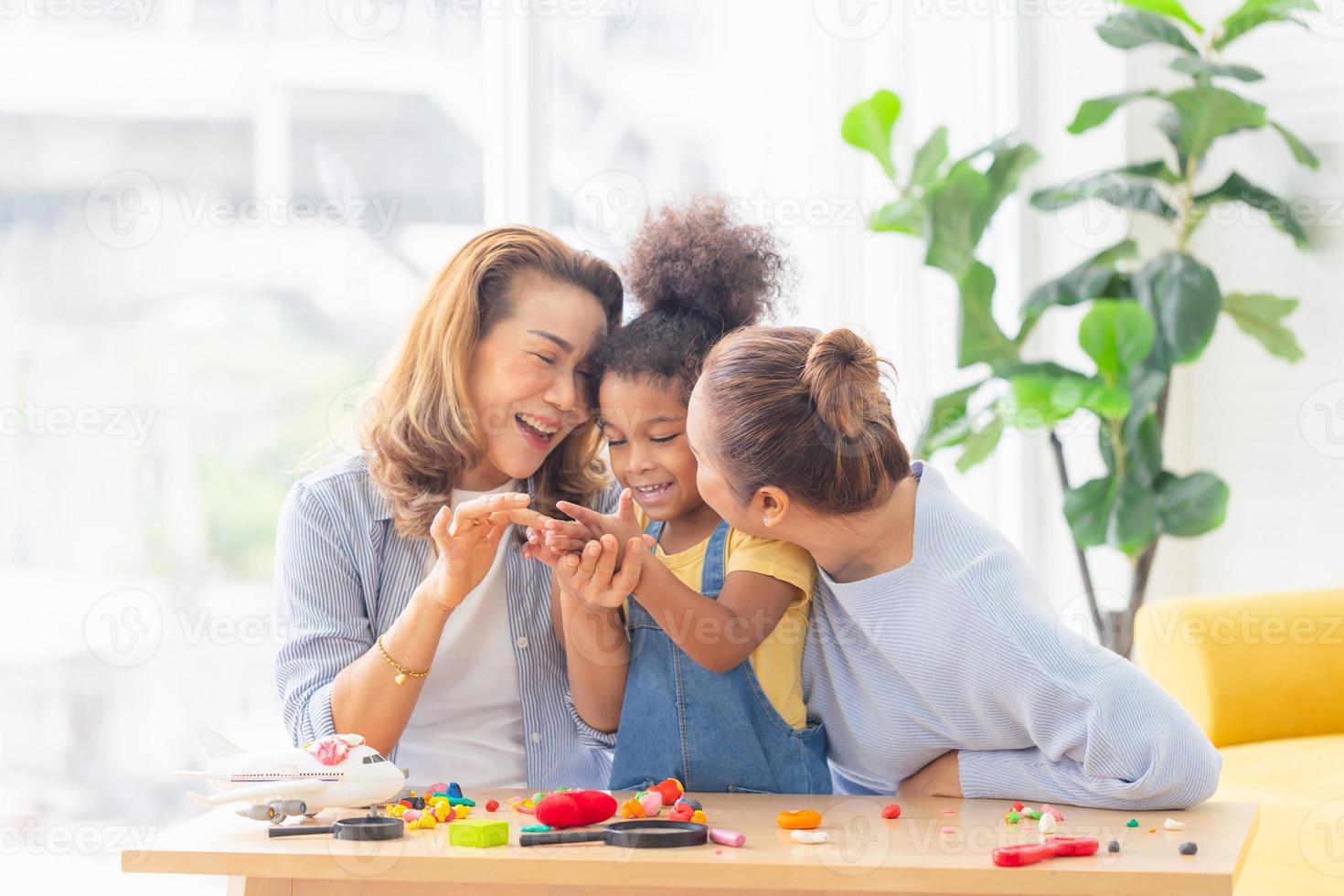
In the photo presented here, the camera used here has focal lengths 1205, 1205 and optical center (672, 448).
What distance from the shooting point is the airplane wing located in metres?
1.16

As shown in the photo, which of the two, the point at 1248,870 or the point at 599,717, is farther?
the point at 1248,870

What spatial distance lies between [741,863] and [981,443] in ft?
6.51

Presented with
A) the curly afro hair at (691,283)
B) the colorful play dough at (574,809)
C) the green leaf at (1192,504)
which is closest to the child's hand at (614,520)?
the curly afro hair at (691,283)

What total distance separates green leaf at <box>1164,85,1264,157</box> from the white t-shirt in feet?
6.89

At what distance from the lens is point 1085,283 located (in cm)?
294

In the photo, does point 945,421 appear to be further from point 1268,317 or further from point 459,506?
point 459,506

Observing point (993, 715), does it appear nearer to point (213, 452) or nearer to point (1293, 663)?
point (1293, 663)

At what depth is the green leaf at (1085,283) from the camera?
2.93m

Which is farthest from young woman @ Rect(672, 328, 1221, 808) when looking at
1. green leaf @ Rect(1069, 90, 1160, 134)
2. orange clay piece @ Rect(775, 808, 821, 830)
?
green leaf @ Rect(1069, 90, 1160, 134)

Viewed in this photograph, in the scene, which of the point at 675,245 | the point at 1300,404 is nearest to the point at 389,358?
the point at 675,245

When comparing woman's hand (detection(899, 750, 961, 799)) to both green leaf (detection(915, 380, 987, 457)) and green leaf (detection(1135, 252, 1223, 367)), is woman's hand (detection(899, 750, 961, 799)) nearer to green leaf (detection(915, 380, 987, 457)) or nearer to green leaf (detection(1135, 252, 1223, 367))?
green leaf (detection(915, 380, 987, 457))

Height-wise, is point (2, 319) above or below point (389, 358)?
above

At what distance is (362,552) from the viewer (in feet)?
5.29

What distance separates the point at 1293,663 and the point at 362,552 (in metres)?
1.75
